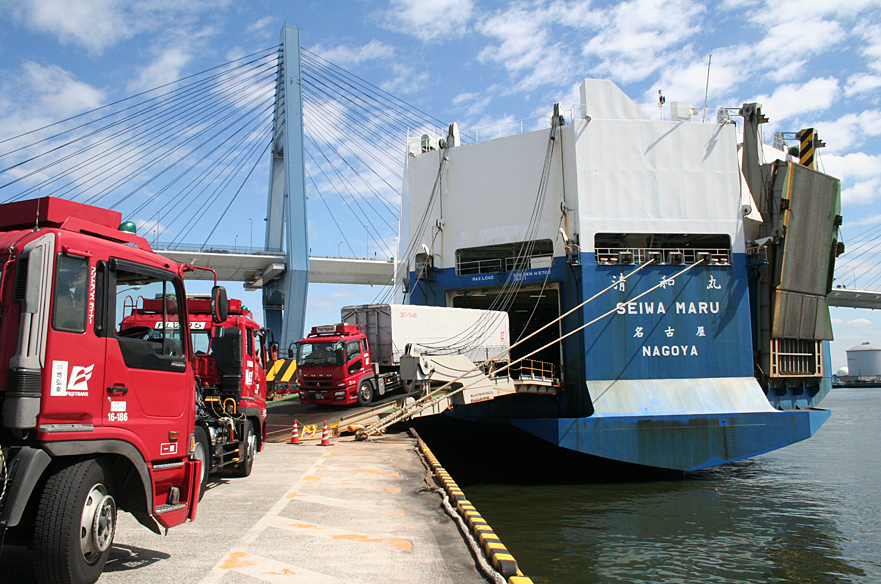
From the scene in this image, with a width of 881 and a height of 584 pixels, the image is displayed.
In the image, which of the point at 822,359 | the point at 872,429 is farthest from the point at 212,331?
the point at 872,429

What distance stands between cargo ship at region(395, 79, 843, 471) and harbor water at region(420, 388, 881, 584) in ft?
3.73

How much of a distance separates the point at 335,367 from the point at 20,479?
50.8 ft

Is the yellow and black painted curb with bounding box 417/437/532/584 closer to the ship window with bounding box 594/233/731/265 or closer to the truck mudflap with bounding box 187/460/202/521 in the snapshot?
the truck mudflap with bounding box 187/460/202/521

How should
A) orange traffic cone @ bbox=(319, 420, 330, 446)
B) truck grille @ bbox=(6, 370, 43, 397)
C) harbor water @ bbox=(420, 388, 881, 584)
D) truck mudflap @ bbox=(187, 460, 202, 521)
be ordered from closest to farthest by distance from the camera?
truck grille @ bbox=(6, 370, 43, 397), truck mudflap @ bbox=(187, 460, 202, 521), harbor water @ bbox=(420, 388, 881, 584), orange traffic cone @ bbox=(319, 420, 330, 446)

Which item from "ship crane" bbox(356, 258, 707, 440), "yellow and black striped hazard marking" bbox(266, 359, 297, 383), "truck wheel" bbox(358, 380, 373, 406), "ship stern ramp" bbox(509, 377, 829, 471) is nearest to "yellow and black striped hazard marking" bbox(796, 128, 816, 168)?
"ship crane" bbox(356, 258, 707, 440)

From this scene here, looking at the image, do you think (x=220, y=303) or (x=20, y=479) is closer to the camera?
(x=20, y=479)

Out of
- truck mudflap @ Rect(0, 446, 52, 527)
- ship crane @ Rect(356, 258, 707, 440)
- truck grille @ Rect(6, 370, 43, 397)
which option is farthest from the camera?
ship crane @ Rect(356, 258, 707, 440)

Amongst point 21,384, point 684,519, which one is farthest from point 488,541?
point 684,519

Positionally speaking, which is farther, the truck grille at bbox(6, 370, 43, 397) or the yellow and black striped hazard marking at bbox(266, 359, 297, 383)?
the yellow and black striped hazard marking at bbox(266, 359, 297, 383)

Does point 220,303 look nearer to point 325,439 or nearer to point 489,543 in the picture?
point 489,543

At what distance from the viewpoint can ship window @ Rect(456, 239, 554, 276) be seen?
57.2ft

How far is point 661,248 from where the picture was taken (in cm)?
1598

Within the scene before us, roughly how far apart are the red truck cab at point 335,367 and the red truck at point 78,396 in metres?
13.8

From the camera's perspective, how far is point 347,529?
6707 mm
